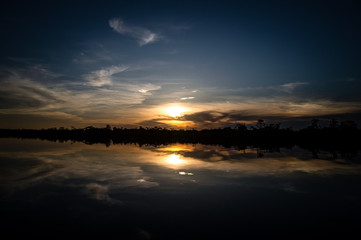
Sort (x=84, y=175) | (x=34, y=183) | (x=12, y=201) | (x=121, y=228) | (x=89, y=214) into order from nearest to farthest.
Result: (x=121, y=228)
(x=89, y=214)
(x=12, y=201)
(x=34, y=183)
(x=84, y=175)

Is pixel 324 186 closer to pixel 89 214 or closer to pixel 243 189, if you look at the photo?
pixel 243 189

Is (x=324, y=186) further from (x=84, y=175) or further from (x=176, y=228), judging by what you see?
(x=84, y=175)

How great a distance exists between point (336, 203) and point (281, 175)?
7.43m

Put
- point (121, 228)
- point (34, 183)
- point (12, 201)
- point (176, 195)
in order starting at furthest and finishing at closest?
point (34, 183) → point (176, 195) → point (12, 201) → point (121, 228)

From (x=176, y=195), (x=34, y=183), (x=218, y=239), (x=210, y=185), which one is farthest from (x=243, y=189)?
(x=34, y=183)

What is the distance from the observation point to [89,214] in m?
10.2

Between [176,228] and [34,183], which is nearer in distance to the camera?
[176,228]

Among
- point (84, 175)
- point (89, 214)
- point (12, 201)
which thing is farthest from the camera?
point (84, 175)

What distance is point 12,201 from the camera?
1189cm

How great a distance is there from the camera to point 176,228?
9.00 metres

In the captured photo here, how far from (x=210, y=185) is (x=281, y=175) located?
26.3ft

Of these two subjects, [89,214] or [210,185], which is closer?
[89,214]

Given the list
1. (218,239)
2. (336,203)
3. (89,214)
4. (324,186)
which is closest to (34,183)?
(89,214)

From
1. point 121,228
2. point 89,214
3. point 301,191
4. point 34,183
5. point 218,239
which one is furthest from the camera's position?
point 34,183
